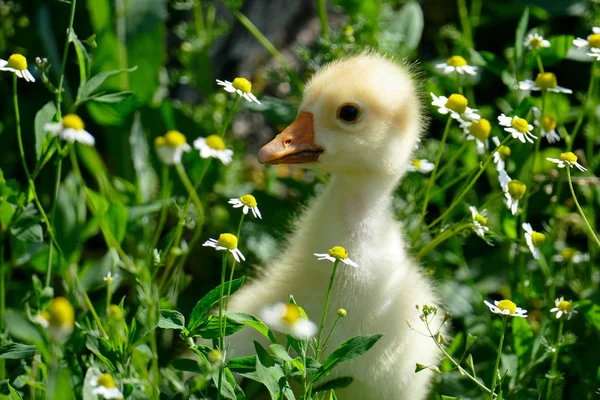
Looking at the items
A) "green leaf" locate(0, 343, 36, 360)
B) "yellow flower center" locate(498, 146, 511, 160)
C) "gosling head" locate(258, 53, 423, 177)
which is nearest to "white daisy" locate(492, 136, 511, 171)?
"yellow flower center" locate(498, 146, 511, 160)

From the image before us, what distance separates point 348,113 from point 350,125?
0.03 meters

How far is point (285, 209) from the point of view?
9.12 feet

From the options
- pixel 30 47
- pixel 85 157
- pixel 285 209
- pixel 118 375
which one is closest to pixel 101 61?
pixel 85 157

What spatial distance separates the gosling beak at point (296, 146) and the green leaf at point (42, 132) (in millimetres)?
509

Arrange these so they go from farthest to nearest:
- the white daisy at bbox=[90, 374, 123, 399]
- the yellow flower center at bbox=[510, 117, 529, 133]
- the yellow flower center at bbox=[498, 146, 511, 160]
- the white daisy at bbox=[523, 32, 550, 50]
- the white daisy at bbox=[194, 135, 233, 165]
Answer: the white daisy at bbox=[523, 32, 550, 50] → the yellow flower center at bbox=[498, 146, 511, 160] → the yellow flower center at bbox=[510, 117, 529, 133] → the white daisy at bbox=[194, 135, 233, 165] → the white daisy at bbox=[90, 374, 123, 399]

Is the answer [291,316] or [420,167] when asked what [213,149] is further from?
[420,167]

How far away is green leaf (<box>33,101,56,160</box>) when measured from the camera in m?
1.94

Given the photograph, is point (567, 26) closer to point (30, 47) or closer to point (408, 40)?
point (408, 40)

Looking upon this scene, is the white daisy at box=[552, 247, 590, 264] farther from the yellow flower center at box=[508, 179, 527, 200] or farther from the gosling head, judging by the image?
the gosling head

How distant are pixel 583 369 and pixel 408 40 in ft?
4.29

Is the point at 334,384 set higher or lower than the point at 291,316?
lower

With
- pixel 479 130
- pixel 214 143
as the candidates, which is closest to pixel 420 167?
pixel 479 130

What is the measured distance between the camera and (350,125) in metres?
2.04

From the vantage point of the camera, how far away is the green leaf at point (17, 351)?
1.71m
